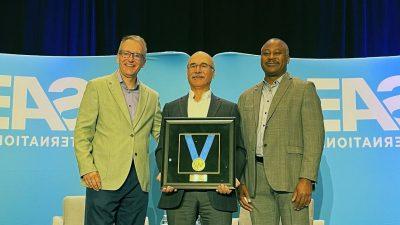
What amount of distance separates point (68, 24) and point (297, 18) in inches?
98.5

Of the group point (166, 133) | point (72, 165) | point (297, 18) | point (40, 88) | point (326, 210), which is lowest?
point (326, 210)

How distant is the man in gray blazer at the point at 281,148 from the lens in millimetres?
3262

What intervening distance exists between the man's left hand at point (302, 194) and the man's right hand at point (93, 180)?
1.14 m

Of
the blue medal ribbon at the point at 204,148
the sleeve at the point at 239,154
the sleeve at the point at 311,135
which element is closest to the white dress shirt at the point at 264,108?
the sleeve at the point at 239,154

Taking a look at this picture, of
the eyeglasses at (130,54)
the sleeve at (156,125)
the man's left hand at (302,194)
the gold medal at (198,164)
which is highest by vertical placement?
the eyeglasses at (130,54)

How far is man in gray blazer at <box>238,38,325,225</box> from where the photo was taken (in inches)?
128

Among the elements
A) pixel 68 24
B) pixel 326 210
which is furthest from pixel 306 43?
pixel 68 24

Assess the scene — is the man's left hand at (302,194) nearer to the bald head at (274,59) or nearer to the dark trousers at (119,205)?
the bald head at (274,59)

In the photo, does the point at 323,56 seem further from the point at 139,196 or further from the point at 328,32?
the point at 139,196

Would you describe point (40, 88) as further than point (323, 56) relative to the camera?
No

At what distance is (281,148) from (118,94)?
104 cm

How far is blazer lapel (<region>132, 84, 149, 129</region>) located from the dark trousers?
0.92 ft

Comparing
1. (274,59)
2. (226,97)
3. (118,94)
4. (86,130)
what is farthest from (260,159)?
(226,97)

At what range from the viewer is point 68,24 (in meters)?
6.20
